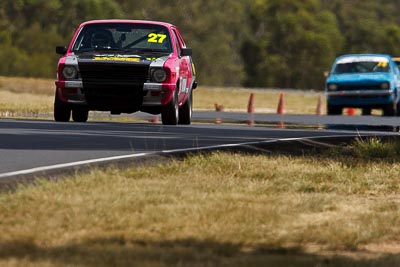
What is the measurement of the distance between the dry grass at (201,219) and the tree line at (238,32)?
8062 cm

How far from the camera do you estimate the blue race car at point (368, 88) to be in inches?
1393

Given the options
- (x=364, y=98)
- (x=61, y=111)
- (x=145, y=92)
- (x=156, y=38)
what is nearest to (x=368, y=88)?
(x=364, y=98)

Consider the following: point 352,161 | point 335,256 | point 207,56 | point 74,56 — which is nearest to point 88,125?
point 74,56

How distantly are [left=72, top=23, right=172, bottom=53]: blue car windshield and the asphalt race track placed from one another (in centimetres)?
122

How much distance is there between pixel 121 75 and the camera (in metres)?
21.7

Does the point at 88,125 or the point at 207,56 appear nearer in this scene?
the point at 88,125

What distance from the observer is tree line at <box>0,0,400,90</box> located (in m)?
97.6

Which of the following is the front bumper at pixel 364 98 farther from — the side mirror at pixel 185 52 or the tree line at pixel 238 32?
the tree line at pixel 238 32

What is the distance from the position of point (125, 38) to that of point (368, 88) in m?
14.1

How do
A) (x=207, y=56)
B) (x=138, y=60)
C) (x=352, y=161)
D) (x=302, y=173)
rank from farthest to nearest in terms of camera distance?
(x=207, y=56)
(x=138, y=60)
(x=352, y=161)
(x=302, y=173)

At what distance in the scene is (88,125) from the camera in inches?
851

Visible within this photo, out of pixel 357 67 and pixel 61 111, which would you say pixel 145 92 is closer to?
pixel 61 111

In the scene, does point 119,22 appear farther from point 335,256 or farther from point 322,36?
point 322,36

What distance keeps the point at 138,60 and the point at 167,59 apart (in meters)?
0.44
